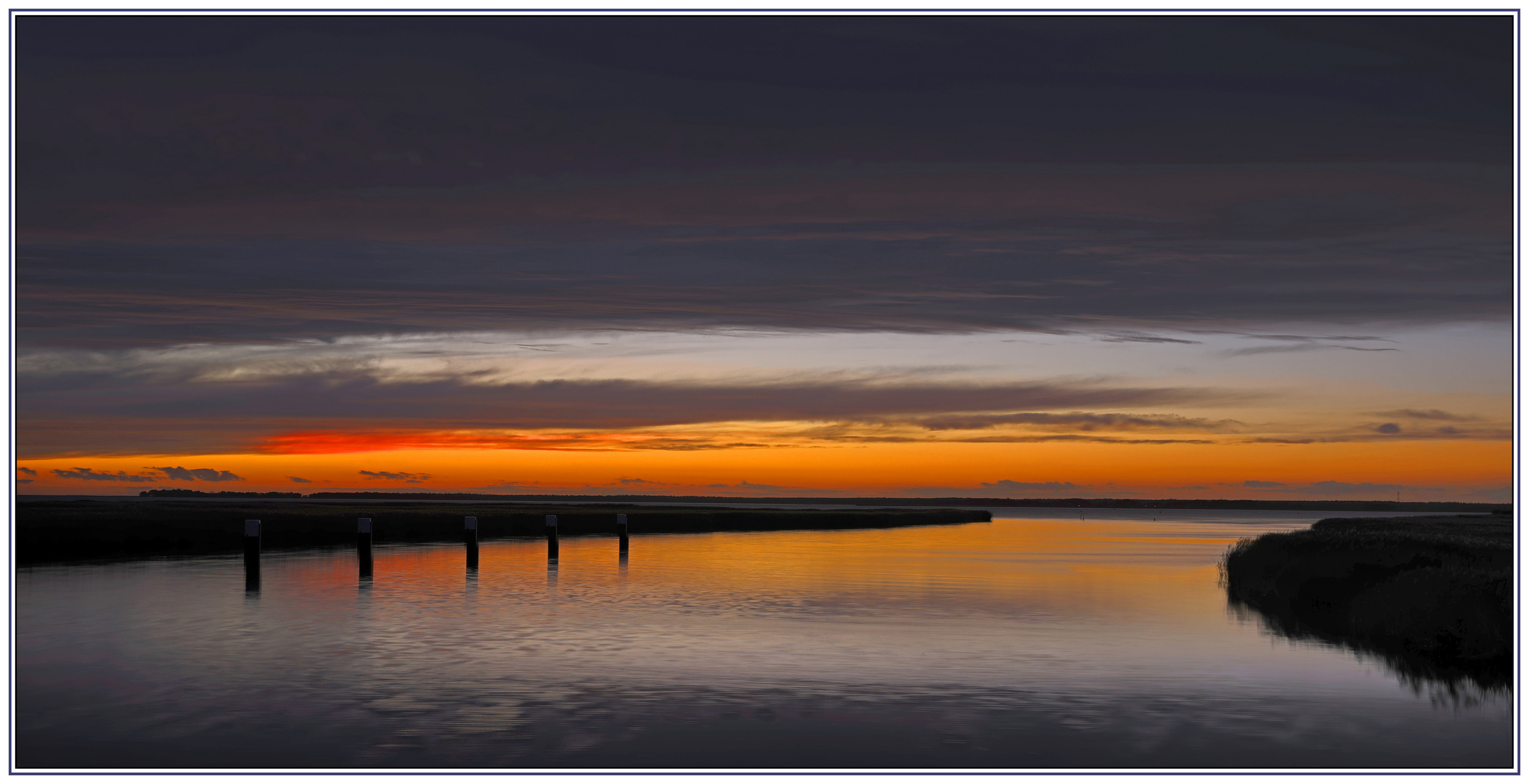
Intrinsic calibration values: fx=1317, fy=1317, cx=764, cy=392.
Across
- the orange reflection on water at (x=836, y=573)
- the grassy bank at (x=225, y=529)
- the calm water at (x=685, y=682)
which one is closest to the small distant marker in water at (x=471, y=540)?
the orange reflection on water at (x=836, y=573)

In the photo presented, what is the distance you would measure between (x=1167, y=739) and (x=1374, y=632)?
36.8 ft

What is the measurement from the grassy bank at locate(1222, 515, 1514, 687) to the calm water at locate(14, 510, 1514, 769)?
1.20 m

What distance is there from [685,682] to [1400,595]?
14365 millimetres

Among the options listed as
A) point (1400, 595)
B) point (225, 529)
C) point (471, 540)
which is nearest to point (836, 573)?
point (471, 540)

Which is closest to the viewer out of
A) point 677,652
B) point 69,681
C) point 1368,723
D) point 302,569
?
point 1368,723

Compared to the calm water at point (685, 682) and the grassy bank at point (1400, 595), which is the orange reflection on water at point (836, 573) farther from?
the grassy bank at point (1400, 595)

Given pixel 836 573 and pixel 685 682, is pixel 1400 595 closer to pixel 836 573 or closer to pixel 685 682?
pixel 685 682

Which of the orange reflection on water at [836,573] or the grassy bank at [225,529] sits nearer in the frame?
the orange reflection on water at [836,573]

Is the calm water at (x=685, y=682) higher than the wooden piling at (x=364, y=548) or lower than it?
lower

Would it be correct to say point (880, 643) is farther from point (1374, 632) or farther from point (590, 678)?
point (1374, 632)

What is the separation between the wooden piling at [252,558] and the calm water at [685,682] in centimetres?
91

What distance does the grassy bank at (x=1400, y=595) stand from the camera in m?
21.7
